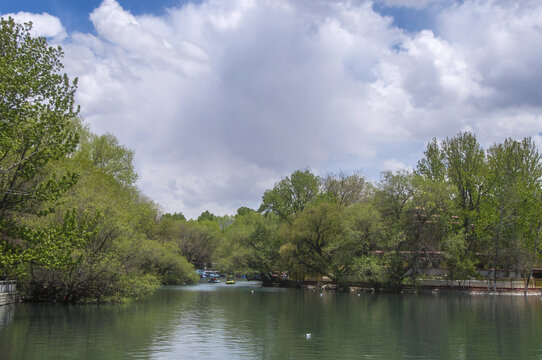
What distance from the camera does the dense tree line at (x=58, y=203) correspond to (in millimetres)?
21734

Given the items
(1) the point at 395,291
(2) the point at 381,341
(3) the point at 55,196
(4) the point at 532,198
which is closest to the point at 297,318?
(2) the point at 381,341

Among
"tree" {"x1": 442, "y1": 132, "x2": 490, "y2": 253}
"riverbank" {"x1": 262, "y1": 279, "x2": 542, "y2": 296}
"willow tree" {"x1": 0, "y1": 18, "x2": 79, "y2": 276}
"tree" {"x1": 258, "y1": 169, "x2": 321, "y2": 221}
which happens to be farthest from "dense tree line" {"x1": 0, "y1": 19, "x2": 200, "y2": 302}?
"tree" {"x1": 442, "y1": 132, "x2": 490, "y2": 253}

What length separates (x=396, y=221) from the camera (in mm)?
68312

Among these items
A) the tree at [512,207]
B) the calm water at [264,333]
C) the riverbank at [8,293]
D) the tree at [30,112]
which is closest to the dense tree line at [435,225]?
the tree at [512,207]

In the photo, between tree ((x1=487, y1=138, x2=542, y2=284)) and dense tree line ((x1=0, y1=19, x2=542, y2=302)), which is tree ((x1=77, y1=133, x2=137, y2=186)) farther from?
tree ((x1=487, y1=138, x2=542, y2=284))

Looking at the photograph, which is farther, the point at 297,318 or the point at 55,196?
the point at 297,318

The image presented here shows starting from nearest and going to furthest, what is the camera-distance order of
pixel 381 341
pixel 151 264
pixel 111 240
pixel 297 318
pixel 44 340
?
pixel 44 340, pixel 381 341, pixel 297 318, pixel 111 240, pixel 151 264

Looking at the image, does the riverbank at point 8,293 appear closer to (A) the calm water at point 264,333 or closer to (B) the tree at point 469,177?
(A) the calm water at point 264,333

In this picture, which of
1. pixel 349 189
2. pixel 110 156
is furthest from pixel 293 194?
pixel 110 156

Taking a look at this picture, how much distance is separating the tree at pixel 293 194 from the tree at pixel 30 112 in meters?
66.5

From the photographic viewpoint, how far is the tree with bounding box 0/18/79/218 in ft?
70.6

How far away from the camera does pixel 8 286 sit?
3969cm

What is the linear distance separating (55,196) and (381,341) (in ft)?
59.1

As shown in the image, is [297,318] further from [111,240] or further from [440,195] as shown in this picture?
[440,195]
